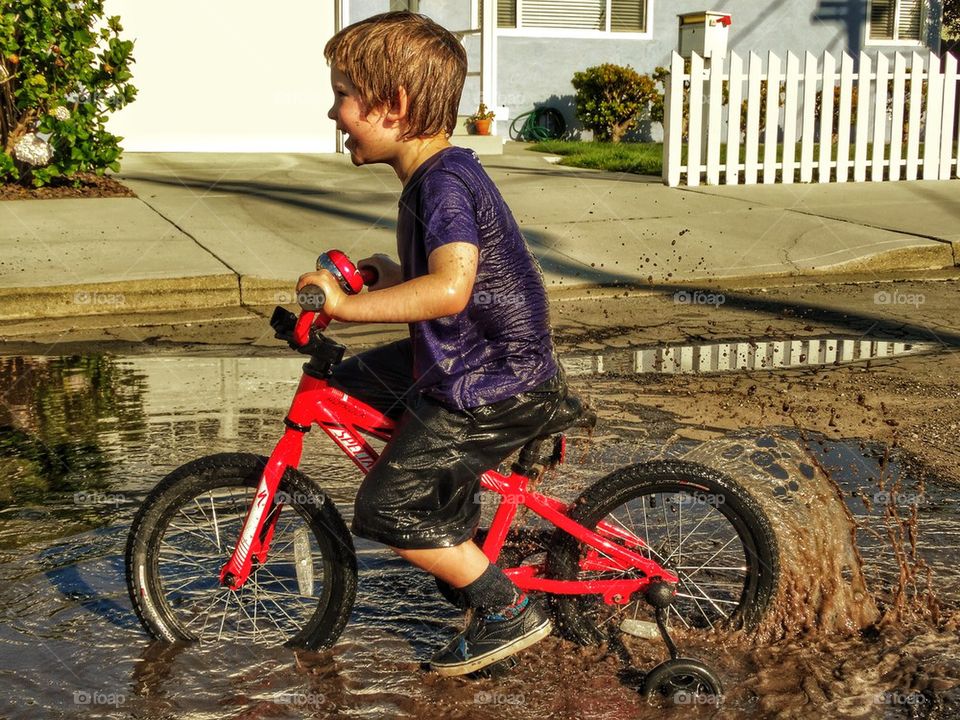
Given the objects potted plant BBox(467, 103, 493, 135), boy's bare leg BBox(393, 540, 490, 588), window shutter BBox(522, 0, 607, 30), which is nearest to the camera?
boy's bare leg BBox(393, 540, 490, 588)

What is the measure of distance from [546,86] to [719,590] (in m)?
16.9

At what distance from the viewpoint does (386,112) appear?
10.9ft

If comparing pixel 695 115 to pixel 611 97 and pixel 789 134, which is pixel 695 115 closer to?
pixel 789 134

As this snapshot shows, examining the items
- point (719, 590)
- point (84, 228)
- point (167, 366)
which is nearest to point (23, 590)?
point (719, 590)

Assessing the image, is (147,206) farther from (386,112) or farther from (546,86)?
(546,86)

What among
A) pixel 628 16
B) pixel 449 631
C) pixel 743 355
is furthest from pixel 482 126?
pixel 449 631

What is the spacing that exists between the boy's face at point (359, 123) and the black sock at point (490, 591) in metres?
1.15

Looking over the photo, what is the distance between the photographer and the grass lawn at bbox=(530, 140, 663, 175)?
15086 mm

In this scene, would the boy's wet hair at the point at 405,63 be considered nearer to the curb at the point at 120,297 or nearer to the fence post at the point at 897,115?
the curb at the point at 120,297

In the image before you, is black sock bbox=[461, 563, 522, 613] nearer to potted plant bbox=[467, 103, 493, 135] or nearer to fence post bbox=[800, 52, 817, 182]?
fence post bbox=[800, 52, 817, 182]

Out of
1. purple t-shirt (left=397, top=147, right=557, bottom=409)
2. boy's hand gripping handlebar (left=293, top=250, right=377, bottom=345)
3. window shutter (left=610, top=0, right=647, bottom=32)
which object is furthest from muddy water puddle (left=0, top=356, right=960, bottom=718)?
window shutter (left=610, top=0, right=647, bottom=32)

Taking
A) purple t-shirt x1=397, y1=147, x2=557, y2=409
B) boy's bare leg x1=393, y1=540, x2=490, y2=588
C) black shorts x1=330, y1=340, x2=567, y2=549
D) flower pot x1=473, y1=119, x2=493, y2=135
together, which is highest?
flower pot x1=473, y1=119, x2=493, y2=135

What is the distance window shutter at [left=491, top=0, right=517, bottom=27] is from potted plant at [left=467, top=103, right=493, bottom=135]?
292cm

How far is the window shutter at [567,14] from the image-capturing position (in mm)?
20031
